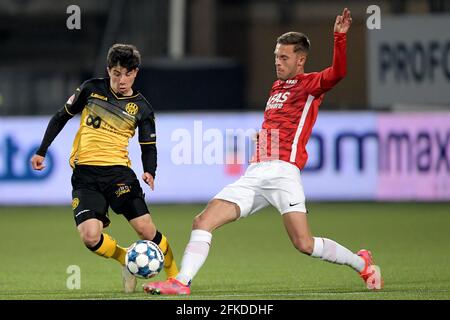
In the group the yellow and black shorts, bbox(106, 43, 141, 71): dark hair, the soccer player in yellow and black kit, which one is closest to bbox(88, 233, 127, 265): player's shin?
the soccer player in yellow and black kit

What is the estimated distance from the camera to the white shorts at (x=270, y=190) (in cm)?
870

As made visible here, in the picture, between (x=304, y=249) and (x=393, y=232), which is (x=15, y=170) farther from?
(x=304, y=249)

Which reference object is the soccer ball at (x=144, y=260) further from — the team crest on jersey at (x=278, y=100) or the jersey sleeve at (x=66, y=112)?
the team crest on jersey at (x=278, y=100)

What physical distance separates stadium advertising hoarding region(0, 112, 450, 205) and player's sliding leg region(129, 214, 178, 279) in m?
8.49

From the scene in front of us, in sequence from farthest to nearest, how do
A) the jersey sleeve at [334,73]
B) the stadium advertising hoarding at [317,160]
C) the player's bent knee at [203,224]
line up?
the stadium advertising hoarding at [317,160] → the player's bent knee at [203,224] → the jersey sleeve at [334,73]

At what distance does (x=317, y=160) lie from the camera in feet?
59.2

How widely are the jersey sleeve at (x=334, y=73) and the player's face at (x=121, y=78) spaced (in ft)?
4.06

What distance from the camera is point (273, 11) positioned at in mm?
28328

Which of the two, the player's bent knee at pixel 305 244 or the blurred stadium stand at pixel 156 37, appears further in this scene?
the blurred stadium stand at pixel 156 37

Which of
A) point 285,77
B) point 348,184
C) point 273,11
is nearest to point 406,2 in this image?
point 273,11

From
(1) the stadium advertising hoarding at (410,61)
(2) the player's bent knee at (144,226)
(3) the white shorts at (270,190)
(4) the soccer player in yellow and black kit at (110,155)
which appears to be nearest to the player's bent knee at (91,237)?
(4) the soccer player in yellow and black kit at (110,155)

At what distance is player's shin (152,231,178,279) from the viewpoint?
911 centimetres

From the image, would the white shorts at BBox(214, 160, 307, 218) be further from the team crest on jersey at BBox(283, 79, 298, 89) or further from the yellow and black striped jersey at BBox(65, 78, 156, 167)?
the yellow and black striped jersey at BBox(65, 78, 156, 167)

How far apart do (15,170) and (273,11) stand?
37.6 ft
